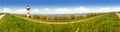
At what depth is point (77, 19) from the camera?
125 ft

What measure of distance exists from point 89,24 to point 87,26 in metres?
1.01

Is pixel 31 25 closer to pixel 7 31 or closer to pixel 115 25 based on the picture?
pixel 7 31

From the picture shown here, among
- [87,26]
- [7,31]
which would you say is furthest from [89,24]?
[7,31]

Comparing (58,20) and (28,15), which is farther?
(28,15)

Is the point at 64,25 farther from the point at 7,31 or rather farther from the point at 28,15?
the point at 28,15

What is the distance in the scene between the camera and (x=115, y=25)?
3231 centimetres

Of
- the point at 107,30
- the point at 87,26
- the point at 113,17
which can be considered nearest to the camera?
the point at 107,30

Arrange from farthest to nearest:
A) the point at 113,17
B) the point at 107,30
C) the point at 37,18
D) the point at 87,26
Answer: the point at 37,18, the point at 113,17, the point at 87,26, the point at 107,30

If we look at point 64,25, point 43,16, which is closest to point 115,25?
point 64,25

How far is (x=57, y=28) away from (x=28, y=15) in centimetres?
968

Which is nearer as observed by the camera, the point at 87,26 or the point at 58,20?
the point at 87,26

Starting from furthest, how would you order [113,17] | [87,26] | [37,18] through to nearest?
[37,18] → [113,17] → [87,26]

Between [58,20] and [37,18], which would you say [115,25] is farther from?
[37,18]

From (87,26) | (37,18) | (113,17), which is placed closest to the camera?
(87,26)
